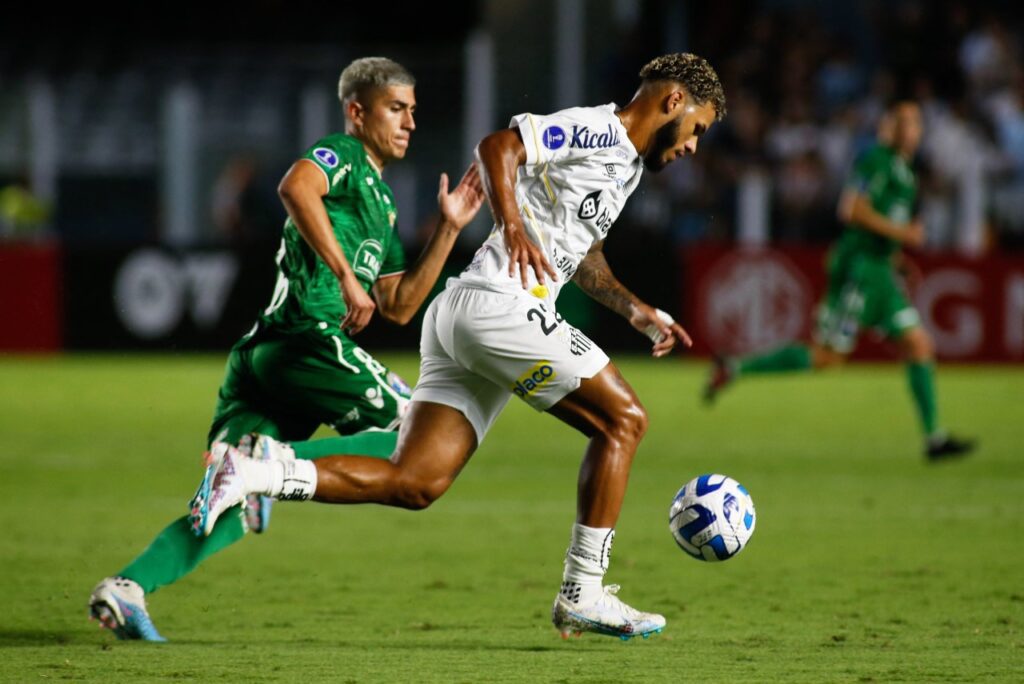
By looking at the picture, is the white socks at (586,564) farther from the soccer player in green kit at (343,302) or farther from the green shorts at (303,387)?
the green shorts at (303,387)

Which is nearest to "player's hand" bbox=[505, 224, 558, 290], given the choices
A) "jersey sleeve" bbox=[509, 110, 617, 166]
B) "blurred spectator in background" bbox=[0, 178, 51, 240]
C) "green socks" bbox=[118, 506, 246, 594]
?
"jersey sleeve" bbox=[509, 110, 617, 166]

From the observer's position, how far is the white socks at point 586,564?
5.43 m

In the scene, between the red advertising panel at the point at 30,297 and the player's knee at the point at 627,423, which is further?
the red advertising panel at the point at 30,297

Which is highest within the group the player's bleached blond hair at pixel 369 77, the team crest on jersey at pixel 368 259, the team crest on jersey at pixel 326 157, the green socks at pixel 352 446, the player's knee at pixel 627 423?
the player's bleached blond hair at pixel 369 77

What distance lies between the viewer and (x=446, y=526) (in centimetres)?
877

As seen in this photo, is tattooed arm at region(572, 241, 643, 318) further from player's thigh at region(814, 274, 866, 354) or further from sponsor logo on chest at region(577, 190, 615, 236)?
player's thigh at region(814, 274, 866, 354)

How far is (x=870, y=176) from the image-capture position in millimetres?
12117

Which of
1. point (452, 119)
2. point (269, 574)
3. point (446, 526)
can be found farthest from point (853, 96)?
point (269, 574)

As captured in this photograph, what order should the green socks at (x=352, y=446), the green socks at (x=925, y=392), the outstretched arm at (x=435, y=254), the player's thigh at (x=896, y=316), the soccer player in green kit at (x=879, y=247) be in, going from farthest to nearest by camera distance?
the soccer player in green kit at (x=879, y=247) < the player's thigh at (x=896, y=316) < the green socks at (x=925, y=392) < the outstretched arm at (x=435, y=254) < the green socks at (x=352, y=446)

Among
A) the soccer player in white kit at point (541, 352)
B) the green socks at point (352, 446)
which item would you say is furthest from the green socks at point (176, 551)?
the soccer player in white kit at point (541, 352)

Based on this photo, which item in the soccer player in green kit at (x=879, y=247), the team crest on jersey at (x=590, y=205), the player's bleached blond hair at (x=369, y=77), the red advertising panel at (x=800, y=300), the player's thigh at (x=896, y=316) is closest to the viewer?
the team crest on jersey at (x=590, y=205)

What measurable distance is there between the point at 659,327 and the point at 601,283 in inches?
11.0

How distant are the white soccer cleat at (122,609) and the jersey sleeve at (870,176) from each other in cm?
774

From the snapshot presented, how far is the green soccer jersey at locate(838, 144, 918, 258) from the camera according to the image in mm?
12109
